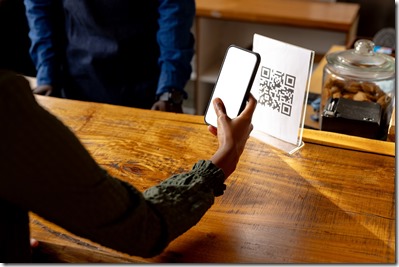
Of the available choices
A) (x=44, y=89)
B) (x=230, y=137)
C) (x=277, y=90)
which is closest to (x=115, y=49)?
(x=44, y=89)

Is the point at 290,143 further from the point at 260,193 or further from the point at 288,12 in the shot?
the point at 288,12

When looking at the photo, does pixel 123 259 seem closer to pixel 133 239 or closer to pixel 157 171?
pixel 133 239

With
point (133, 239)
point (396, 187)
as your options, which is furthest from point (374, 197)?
point (133, 239)

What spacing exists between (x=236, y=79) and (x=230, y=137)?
21 cm

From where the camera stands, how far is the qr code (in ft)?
4.23

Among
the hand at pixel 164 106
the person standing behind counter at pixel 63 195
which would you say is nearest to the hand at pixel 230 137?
the person standing behind counter at pixel 63 195

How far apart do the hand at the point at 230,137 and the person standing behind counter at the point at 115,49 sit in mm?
868

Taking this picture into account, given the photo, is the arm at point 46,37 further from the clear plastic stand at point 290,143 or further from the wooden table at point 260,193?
the clear plastic stand at point 290,143

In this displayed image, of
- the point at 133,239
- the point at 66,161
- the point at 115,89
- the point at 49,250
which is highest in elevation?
the point at 66,161

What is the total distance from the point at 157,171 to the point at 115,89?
0.89 metres

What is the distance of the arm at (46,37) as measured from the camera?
6.70 ft

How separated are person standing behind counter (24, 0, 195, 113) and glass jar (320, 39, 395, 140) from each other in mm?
664

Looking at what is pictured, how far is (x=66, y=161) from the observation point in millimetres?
714

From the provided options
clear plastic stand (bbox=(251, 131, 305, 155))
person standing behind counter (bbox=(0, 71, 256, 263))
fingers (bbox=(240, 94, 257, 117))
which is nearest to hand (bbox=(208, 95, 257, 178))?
fingers (bbox=(240, 94, 257, 117))
